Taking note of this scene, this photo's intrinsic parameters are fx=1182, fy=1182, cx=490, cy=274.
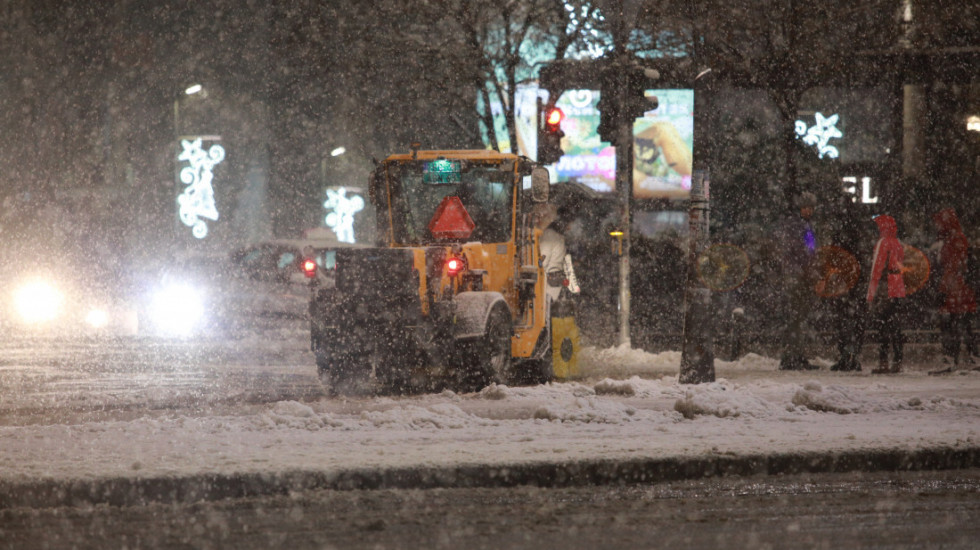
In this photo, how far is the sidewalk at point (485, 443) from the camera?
19.9 feet

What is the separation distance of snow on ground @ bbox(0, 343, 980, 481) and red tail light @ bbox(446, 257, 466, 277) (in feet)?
4.38

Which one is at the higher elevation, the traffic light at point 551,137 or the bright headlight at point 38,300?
the traffic light at point 551,137

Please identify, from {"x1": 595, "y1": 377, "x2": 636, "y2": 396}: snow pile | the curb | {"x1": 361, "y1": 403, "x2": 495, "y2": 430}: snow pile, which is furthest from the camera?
{"x1": 595, "y1": 377, "x2": 636, "y2": 396}: snow pile

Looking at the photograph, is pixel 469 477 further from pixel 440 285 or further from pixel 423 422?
pixel 440 285

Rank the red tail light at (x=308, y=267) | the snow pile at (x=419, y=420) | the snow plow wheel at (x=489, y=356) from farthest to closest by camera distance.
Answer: the red tail light at (x=308, y=267) < the snow plow wheel at (x=489, y=356) < the snow pile at (x=419, y=420)

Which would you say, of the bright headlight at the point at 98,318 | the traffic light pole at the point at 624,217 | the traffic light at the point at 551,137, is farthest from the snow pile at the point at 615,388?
the bright headlight at the point at 98,318

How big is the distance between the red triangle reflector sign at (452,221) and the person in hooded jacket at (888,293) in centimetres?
538

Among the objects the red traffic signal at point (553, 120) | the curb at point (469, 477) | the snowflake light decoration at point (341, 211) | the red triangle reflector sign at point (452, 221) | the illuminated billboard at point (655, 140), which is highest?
the illuminated billboard at point (655, 140)

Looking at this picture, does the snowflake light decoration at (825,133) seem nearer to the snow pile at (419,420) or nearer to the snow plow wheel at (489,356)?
the snow plow wheel at (489,356)

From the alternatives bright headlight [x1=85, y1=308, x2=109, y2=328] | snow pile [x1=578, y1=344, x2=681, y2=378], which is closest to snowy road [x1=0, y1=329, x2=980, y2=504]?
snow pile [x1=578, y1=344, x2=681, y2=378]

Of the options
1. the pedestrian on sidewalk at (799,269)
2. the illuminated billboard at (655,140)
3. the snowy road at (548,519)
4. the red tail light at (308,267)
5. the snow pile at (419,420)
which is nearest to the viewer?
Result: the snowy road at (548,519)

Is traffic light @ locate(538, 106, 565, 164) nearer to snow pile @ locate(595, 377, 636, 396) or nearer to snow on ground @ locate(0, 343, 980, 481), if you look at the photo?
snow on ground @ locate(0, 343, 980, 481)

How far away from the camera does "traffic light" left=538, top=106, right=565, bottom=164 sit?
1496 cm

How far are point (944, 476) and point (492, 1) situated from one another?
19.7 metres
